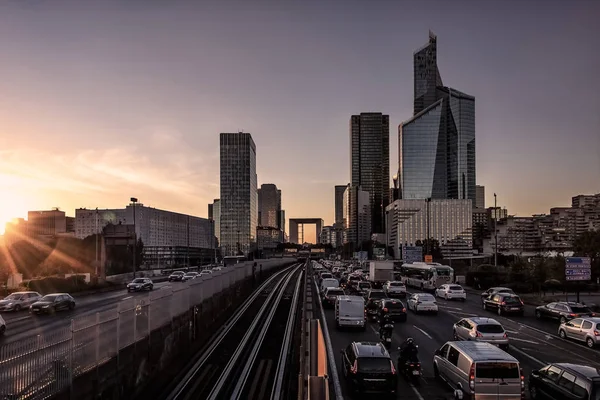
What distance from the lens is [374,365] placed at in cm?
1619

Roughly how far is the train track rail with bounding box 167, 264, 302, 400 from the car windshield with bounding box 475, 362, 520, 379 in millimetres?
6966

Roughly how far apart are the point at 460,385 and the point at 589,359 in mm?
10461

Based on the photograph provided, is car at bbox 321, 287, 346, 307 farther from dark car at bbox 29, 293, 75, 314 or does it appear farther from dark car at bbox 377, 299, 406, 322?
dark car at bbox 29, 293, 75, 314

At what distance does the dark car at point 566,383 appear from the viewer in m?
13.4

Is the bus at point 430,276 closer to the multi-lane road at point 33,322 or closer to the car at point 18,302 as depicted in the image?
the multi-lane road at point 33,322

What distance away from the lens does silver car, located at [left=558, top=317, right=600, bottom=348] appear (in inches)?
995

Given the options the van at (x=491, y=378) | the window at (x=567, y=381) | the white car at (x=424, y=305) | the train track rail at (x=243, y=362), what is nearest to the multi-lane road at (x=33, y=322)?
the train track rail at (x=243, y=362)

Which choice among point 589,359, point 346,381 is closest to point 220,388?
point 346,381

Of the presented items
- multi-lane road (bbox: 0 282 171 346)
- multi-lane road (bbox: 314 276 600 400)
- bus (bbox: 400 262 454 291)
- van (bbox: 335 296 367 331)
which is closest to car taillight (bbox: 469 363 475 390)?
multi-lane road (bbox: 314 276 600 400)

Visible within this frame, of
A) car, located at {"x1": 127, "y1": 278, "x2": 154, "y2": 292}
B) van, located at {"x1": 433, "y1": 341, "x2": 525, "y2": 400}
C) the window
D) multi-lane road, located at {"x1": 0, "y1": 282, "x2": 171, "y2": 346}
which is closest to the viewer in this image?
the window

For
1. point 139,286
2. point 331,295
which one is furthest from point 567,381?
point 139,286

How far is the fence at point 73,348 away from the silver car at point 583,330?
69.1ft

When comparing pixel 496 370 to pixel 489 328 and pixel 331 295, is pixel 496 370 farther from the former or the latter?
pixel 331 295

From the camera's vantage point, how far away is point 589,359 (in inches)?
876
